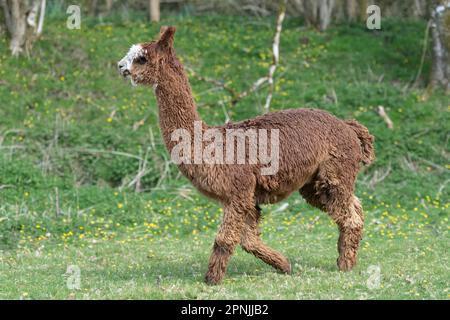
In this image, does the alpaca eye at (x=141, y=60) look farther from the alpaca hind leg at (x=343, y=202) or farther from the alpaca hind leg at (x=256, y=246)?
the alpaca hind leg at (x=343, y=202)

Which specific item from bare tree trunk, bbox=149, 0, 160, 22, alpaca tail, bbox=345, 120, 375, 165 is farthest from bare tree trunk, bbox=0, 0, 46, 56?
alpaca tail, bbox=345, 120, 375, 165

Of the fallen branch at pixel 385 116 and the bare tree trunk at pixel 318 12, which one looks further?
A: the bare tree trunk at pixel 318 12

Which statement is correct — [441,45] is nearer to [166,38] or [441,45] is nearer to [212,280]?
[166,38]

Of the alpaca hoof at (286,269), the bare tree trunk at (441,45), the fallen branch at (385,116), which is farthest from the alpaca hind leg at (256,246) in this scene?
the bare tree trunk at (441,45)

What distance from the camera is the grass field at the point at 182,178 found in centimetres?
715

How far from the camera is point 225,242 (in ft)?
22.2

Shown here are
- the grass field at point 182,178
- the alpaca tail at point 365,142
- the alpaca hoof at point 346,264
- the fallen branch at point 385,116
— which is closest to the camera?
the grass field at point 182,178

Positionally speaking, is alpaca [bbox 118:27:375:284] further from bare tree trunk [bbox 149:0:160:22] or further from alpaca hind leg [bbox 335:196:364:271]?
bare tree trunk [bbox 149:0:160:22]

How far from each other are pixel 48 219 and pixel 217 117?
4370 mm

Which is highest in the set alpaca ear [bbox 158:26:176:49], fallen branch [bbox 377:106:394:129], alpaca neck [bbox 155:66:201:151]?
alpaca ear [bbox 158:26:176:49]

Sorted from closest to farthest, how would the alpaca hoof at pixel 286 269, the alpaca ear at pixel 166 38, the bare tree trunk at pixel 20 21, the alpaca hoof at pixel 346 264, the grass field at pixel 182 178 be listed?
1. the alpaca ear at pixel 166 38
2. the grass field at pixel 182 178
3. the alpaca hoof at pixel 286 269
4. the alpaca hoof at pixel 346 264
5. the bare tree trunk at pixel 20 21

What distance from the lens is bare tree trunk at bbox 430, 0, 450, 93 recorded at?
1350cm

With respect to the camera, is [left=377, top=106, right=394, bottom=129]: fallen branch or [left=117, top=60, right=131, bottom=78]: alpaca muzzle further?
[left=377, top=106, right=394, bottom=129]: fallen branch
